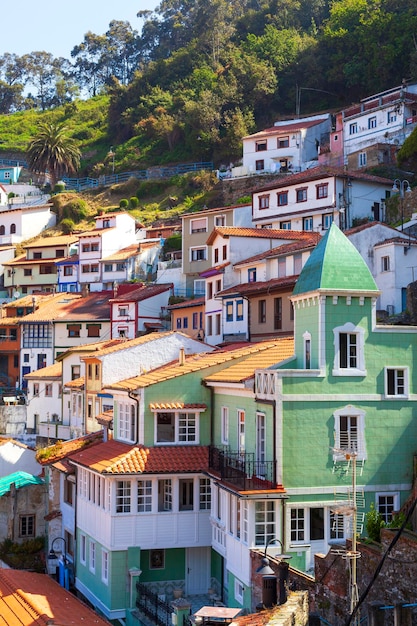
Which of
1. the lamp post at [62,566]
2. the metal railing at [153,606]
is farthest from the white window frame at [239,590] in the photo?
the lamp post at [62,566]

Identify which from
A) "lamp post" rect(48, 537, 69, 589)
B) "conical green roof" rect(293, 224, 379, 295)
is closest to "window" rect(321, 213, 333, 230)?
"lamp post" rect(48, 537, 69, 589)

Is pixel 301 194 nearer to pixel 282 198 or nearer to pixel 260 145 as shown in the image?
pixel 282 198

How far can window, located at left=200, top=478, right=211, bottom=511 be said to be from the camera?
32.2 meters

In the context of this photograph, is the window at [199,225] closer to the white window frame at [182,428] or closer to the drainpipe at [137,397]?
the drainpipe at [137,397]

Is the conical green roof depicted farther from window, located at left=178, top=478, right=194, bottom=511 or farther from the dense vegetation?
the dense vegetation

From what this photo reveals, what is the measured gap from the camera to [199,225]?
7344cm

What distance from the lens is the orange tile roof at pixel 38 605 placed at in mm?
27609

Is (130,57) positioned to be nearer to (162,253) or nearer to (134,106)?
(134,106)

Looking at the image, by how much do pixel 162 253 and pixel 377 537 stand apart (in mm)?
59182

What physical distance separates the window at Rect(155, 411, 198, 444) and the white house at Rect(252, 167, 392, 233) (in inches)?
1287

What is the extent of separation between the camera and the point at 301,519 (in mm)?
27906

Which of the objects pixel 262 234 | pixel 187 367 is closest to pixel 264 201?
pixel 262 234

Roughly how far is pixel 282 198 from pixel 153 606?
44621 millimetres

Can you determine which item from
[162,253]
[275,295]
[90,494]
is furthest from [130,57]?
[90,494]
